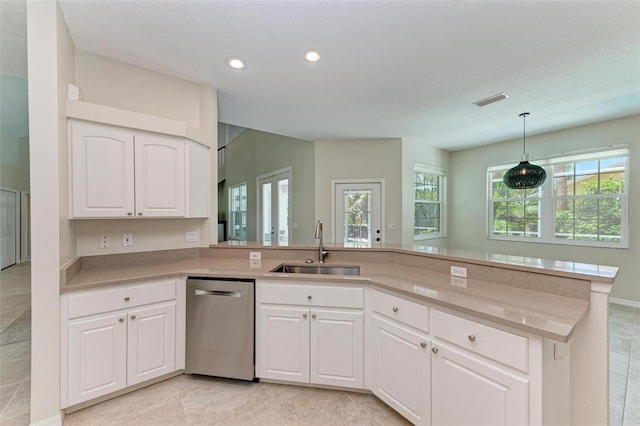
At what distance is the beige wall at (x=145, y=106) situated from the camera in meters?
2.35

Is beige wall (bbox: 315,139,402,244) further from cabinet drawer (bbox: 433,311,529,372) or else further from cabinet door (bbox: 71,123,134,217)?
cabinet drawer (bbox: 433,311,529,372)

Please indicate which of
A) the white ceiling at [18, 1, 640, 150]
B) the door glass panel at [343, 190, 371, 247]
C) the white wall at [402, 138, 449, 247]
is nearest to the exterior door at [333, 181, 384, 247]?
the door glass panel at [343, 190, 371, 247]

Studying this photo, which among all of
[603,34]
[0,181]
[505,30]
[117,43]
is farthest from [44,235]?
[0,181]

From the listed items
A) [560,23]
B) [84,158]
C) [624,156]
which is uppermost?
[560,23]

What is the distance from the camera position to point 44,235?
5.46 ft

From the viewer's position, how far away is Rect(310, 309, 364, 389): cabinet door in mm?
1954

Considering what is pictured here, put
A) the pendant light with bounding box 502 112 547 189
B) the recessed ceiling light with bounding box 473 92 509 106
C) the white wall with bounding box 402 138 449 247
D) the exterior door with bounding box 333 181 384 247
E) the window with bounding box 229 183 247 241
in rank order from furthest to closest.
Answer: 1. the window with bounding box 229 183 247 241
2. the exterior door with bounding box 333 181 384 247
3. the white wall with bounding box 402 138 449 247
4. the pendant light with bounding box 502 112 547 189
5. the recessed ceiling light with bounding box 473 92 509 106

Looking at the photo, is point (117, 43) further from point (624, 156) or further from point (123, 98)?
point (624, 156)

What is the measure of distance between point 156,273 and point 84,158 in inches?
38.2

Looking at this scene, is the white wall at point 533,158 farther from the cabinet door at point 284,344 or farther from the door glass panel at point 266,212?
the cabinet door at point 284,344

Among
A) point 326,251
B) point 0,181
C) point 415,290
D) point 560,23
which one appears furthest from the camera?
point 0,181

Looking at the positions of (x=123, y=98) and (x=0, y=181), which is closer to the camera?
(x=123, y=98)

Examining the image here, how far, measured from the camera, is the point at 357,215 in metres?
5.14

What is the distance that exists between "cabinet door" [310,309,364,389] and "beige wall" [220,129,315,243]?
10.3 ft
